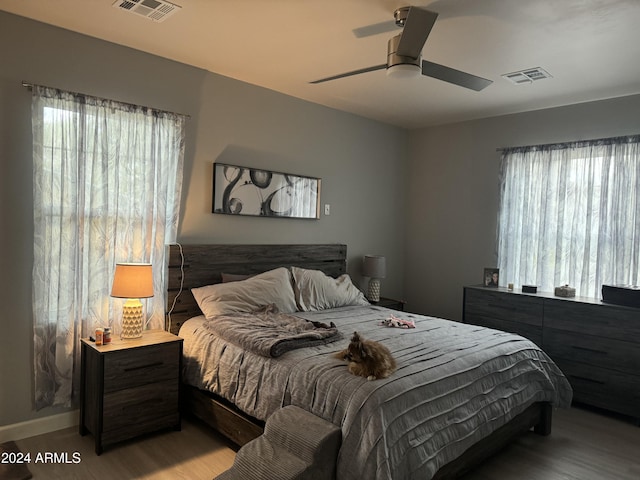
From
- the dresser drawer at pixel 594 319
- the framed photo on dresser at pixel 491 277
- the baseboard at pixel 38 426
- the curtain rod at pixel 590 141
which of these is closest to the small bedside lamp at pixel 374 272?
the framed photo on dresser at pixel 491 277

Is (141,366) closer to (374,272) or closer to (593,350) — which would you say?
(374,272)

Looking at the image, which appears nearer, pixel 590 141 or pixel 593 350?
pixel 593 350

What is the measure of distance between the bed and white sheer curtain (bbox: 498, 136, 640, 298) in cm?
135

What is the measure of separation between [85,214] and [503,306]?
11.6 ft

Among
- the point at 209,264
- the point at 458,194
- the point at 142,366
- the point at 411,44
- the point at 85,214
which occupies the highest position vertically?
the point at 411,44

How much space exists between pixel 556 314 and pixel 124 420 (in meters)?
3.40

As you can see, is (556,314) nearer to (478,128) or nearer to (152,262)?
(478,128)

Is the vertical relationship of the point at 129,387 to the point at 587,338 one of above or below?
below

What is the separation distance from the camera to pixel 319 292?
12.5ft

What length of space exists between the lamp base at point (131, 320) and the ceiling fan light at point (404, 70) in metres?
2.16

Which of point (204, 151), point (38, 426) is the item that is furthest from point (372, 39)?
point (38, 426)

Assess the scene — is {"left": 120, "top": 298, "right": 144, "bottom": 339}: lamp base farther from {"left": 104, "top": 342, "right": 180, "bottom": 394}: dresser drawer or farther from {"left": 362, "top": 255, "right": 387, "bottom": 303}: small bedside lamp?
{"left": 362, "top": 255, "right": 387, "bottom": 303}: small bedside lamp

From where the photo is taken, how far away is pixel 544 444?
Answer: 2934 millimetres

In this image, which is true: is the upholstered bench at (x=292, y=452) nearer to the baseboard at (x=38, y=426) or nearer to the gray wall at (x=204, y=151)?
the baseboard at (x=38, y=426)
